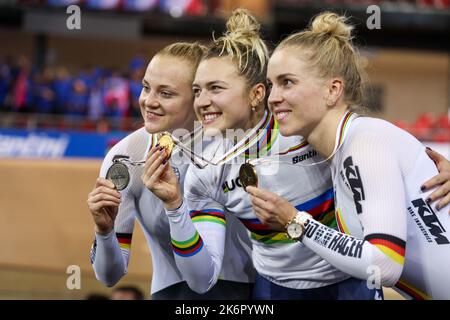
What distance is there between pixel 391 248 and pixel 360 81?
647mm

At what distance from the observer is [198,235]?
2.47 meters

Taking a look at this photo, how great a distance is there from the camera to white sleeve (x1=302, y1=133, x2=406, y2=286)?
2.12 metres

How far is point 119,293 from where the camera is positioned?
3869 millimetres

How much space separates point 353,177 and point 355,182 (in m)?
0.02

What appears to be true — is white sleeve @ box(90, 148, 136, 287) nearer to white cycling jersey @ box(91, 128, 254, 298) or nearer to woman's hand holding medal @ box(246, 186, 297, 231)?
white cycling jersey @ box(91, 128, 254, 298)

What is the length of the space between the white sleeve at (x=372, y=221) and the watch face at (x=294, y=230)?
24 millimetres

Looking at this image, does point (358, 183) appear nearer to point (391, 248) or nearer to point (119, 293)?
point (391, 248)

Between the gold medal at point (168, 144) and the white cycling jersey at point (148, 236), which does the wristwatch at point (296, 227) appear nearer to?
the gold medal at point (168, 144)

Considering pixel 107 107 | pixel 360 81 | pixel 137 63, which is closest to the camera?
pixel 360 81

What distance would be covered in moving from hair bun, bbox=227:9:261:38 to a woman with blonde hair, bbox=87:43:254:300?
5.8 inches

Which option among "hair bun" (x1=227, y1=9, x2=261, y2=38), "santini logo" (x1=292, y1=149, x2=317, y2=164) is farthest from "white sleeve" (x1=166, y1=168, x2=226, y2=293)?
"hair bun" (x1=227, y1=9, x2=261, y2=38)

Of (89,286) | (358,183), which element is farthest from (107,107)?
(358,183)

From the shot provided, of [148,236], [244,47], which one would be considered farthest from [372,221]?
[148,236]

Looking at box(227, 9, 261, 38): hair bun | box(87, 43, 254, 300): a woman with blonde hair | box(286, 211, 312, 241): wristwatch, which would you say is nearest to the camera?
box(286, 211, 312, 241): wristwatch
